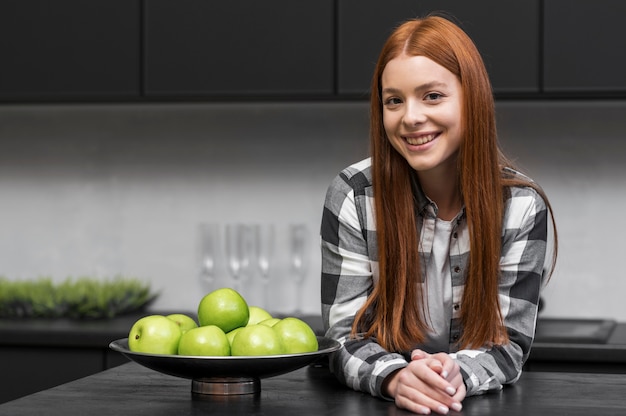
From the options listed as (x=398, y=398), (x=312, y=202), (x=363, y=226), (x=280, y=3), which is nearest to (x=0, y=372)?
(x=312, y=202)

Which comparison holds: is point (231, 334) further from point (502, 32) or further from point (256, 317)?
point (502, 32)

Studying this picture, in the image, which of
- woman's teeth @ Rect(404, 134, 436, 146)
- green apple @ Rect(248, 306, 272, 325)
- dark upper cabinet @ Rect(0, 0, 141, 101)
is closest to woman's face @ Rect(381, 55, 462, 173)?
woman's teeth @ Rect(404, 134, 436, 146)

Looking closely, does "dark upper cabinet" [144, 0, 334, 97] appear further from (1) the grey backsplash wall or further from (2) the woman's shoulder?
(2) the woman's shoulder

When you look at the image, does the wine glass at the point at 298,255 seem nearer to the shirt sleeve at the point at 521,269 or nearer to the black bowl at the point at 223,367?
the shirt sleeve at the point at 521,269

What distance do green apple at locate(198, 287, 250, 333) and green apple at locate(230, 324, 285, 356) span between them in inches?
2.5

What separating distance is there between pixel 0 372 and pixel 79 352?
0.28 metres

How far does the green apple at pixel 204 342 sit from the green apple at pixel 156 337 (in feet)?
0.07

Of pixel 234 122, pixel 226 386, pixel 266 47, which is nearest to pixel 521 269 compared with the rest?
pixel 226 386

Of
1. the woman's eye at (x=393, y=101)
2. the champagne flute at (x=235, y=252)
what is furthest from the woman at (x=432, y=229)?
the champagne flute at (x=235, y=252)

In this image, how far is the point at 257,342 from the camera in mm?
1437

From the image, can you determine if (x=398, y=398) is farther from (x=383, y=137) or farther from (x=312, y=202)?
(x=312, y=202)

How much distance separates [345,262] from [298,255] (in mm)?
1608

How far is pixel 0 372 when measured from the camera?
3.04 meters

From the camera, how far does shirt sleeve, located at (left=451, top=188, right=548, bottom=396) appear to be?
174 cm
